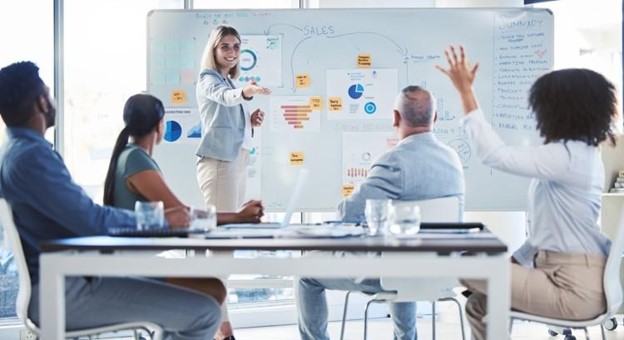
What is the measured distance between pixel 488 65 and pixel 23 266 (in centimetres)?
326

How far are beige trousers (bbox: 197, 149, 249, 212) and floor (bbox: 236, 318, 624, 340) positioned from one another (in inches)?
37.3

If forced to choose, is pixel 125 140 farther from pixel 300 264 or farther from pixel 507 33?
pixel 507 33

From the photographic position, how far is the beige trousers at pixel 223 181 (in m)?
5.18

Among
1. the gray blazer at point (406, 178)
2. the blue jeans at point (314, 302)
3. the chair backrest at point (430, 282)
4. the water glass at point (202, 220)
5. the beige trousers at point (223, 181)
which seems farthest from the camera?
the beige trousers at point (223, 181)

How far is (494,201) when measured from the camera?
560cm

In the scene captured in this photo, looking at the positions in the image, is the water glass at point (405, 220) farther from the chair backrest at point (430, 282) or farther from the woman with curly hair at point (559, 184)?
the chair backrest at point (430, 282)

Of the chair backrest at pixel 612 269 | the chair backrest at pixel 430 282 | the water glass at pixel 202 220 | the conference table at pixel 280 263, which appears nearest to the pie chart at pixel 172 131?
the chair backrest at pixel 430 282

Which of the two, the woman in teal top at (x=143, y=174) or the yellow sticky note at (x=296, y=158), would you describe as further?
the yellow sticky note at (x=296, y=158)

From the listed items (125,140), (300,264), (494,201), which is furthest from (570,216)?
(494,201)

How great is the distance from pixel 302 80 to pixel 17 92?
2.55 meters

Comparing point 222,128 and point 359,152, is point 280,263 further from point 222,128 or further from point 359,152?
point 359,152

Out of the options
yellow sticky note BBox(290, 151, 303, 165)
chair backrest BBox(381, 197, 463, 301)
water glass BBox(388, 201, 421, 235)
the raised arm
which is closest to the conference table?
water glass BBox(388, 201, 421, 235)

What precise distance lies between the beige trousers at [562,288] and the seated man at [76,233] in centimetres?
95

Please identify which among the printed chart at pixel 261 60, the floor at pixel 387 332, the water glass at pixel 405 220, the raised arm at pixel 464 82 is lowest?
the floor at pixel 387 332
